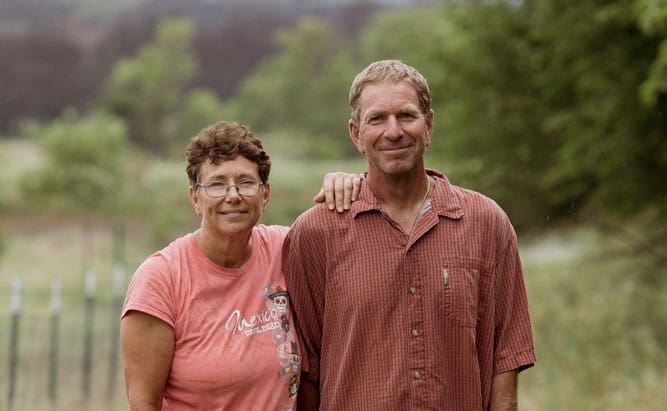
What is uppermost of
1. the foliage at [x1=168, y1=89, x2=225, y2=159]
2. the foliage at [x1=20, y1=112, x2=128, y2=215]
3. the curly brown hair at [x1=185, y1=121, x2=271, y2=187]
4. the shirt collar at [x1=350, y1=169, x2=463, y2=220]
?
the foliage at [x1=168, y1=89, x2=225, y2=159]

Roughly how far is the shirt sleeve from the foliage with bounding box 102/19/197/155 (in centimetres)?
4346

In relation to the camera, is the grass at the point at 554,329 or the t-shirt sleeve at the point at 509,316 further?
the grass at the point at 554,329

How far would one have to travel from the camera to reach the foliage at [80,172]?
29766 mm

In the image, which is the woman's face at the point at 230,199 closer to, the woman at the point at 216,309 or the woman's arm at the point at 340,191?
the woman at the point at 216,309

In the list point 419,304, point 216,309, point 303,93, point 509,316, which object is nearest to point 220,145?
point 216,309

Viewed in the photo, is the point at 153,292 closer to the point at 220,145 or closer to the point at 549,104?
the point at 220,145

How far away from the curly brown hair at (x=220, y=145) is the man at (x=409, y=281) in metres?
0.30

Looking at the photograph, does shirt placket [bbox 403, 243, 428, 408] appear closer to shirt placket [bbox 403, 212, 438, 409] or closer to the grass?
shirt placket [bbox 403, 212, 438, 409]

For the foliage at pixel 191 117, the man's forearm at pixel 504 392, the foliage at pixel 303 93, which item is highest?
the foliage at pixel 303 93

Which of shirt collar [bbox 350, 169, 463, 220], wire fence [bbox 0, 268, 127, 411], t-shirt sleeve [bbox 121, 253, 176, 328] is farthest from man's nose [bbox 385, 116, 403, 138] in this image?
wire fence [bbox 0, 268, 127, 411]

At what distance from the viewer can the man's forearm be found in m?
3.01

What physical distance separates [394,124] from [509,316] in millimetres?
690

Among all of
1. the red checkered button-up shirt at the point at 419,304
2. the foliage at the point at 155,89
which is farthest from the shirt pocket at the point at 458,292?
the foliage at the point at 155,89

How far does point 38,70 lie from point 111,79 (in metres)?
5.10
